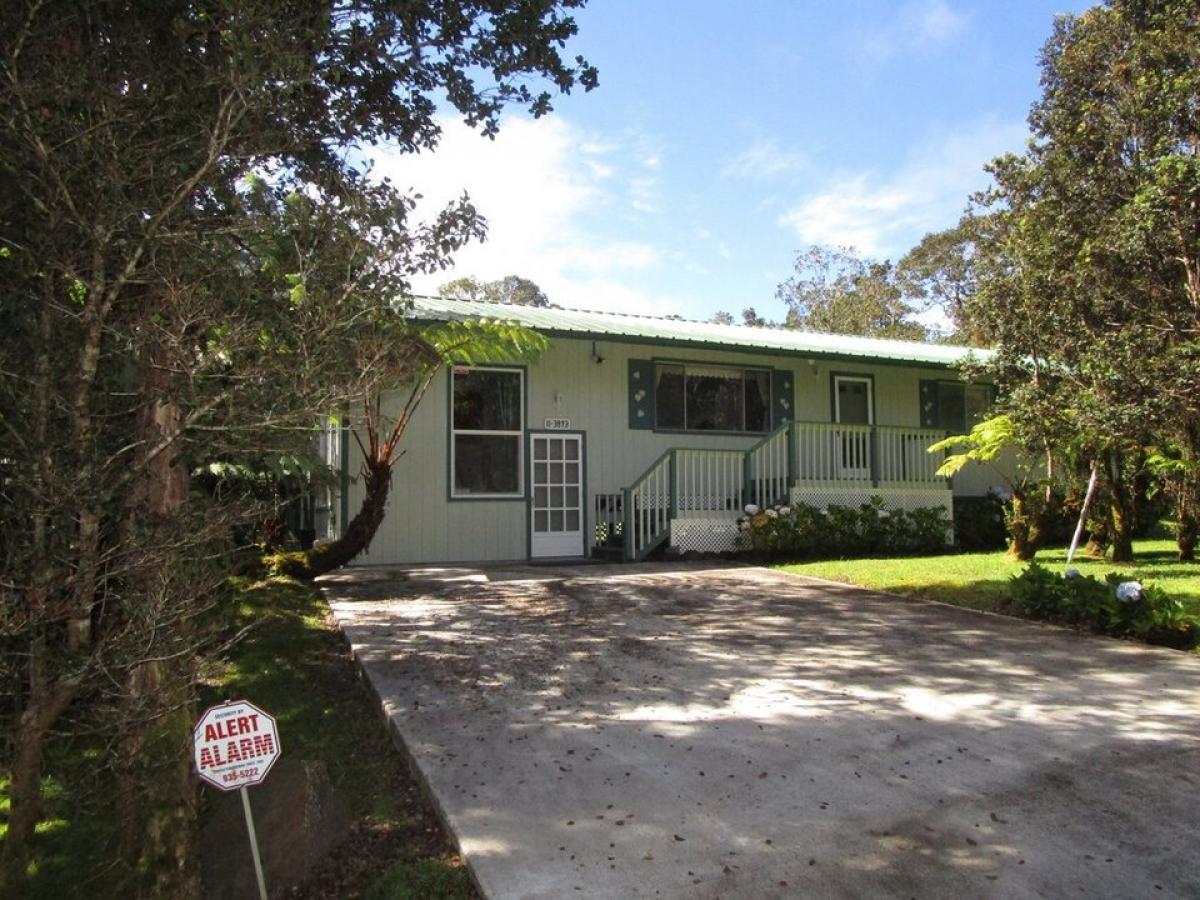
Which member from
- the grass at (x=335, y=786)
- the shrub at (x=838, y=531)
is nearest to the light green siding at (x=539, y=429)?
the shrub at (x=838, y=531)

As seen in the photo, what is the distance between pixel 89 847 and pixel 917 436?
13189mm

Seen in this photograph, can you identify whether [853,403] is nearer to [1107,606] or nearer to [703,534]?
[703,534]

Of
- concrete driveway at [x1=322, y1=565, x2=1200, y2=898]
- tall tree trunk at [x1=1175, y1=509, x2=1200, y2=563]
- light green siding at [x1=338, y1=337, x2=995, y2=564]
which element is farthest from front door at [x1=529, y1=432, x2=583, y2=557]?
tall tree trunk at [x1=1175, y1=509, x2=1200, y2=563]

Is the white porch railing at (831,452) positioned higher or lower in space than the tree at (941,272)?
lower

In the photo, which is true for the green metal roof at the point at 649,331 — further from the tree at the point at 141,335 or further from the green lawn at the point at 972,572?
the tree at the point at 141,335

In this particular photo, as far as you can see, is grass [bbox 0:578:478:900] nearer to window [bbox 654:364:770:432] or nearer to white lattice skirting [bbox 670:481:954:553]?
white lattice skirting [bbox 670:481:954:553]

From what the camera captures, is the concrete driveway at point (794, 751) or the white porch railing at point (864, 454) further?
the white porch railing at point (864, 454)

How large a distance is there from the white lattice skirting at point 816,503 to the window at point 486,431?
2.59 meters

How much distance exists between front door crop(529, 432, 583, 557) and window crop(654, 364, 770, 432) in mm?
1682

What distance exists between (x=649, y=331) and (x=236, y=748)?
1112cm

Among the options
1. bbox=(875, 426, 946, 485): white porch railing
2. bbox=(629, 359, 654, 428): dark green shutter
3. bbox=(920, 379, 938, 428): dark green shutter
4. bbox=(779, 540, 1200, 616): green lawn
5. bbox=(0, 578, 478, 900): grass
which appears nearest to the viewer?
bbox=(0, 578, 478, 900): grass

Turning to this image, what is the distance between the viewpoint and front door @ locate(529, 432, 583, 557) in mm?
12617

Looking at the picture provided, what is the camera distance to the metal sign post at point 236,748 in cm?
307

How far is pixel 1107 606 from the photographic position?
289 inches
